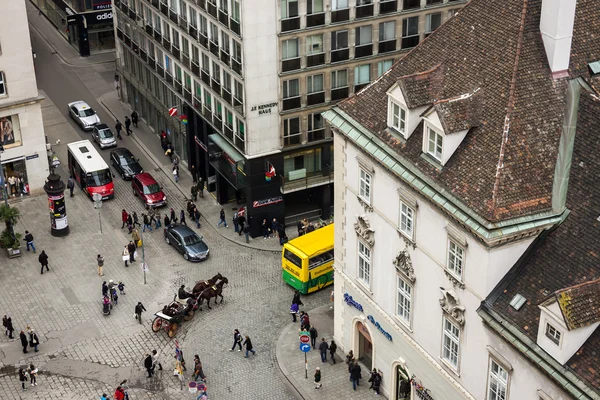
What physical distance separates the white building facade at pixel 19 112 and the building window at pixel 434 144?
1657 inches

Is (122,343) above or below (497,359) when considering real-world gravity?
below

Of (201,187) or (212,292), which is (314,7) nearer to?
(201,187)

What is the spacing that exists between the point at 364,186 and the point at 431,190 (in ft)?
26.9

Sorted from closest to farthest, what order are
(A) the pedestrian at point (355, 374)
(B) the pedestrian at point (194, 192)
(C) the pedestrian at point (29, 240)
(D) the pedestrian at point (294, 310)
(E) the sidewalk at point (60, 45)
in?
(A) the pedestrian at point (355, 374)
(D) the pedestrian at point (294, 310)
(C) the pedestrian at point (29, 240)
(B) the pedestrian at point (194, 192)
(E) the sidewalk at point (60, 45)

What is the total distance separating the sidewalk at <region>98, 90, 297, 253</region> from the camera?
8500 cm

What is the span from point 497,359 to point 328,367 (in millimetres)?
18612

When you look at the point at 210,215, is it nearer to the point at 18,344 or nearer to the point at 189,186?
the point at 189,186

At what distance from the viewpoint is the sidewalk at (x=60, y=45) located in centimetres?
12044

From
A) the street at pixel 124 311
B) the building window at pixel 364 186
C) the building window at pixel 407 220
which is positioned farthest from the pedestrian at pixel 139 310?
the building window at pixel 407 220

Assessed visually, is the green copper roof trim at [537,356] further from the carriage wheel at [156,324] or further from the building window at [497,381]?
the carriage wheel at [156,324]

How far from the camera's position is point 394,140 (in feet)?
188

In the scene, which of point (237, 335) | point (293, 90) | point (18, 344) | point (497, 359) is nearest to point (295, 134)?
point (293, 90)

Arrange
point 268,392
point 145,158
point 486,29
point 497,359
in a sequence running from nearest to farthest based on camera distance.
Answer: point 497,359
point 486,29
point 268,392
point 145,158

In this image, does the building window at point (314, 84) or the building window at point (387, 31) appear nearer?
the building window at point (314, 84)
